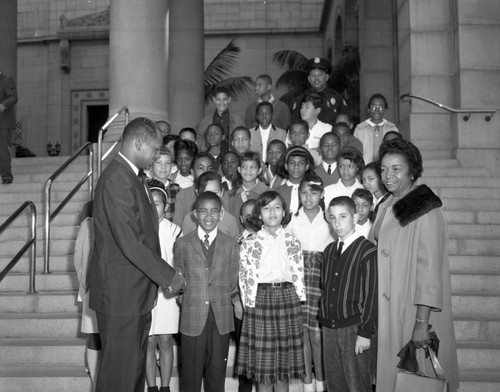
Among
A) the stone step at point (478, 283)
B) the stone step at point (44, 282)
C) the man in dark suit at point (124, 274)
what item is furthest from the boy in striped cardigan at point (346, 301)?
the stone step at point (44, 282)

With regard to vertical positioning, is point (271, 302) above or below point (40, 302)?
above

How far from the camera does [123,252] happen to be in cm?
471

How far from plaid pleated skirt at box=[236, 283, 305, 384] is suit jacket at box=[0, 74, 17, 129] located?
694 centimetres

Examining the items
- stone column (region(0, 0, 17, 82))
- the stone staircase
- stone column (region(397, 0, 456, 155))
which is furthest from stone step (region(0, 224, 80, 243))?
stone column (region(0, 0, 17, 82))

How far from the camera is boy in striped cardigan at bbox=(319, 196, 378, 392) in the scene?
5.37 m

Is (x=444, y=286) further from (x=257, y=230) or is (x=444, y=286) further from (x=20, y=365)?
(x=20, y=365)

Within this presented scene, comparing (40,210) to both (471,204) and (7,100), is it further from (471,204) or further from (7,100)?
(471,204)

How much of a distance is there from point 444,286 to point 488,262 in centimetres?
355

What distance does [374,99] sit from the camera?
10727 mm

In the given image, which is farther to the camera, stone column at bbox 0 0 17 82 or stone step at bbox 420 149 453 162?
stone column at bbox 0 0 17 82

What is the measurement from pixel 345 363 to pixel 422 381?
112 centimetres

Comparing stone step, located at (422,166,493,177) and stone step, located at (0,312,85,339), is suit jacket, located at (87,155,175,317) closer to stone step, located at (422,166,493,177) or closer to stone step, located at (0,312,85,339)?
stone step, located at (0,312,85,339)

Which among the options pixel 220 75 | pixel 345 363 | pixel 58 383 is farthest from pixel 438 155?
pixel 220 75

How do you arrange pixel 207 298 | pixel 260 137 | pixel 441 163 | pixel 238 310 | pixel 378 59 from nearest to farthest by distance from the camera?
pixel 207 298
pixel 238 310
pixel 260 137
pixel 441 163
pixel 378 59
